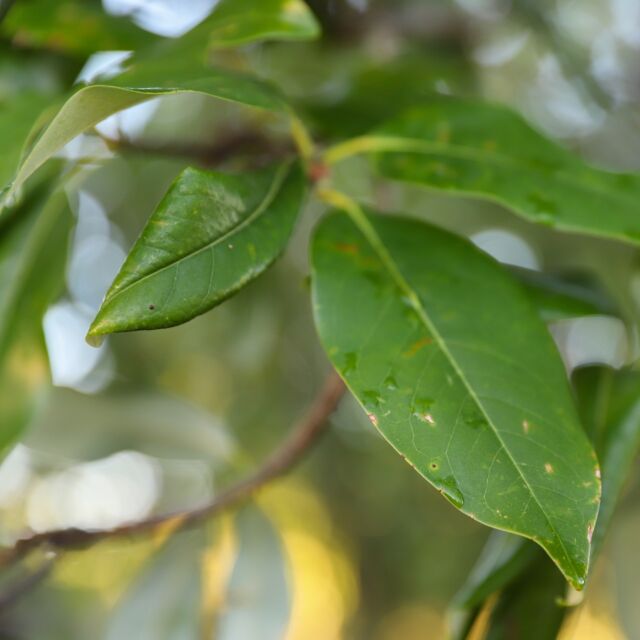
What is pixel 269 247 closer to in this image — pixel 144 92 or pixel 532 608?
pixel 144 92

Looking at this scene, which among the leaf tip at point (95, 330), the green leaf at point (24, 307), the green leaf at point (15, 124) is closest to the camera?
the leaf tip at point (95, 330)

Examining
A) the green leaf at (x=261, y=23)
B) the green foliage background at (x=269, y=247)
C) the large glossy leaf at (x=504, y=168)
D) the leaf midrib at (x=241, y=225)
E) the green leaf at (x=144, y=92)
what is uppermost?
the green leaf at (x=144, y=92)

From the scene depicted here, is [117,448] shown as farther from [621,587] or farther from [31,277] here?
[621,587]

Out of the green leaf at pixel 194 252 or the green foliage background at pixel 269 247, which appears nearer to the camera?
the green leaf at pixel 194 252

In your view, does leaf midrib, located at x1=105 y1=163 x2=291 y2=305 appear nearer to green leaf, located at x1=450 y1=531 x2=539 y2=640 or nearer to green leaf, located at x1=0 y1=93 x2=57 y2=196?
green leaf, located at x1=0 y1=93 x2=57 y2=196

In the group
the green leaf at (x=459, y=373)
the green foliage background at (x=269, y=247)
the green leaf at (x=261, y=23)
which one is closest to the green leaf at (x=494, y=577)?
the green foliage background at (x=269, y=247)

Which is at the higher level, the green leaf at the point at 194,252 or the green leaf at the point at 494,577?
the green leaf at the point at 194,252

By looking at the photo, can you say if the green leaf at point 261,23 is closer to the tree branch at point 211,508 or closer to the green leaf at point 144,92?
the green leaf at point 144,92
